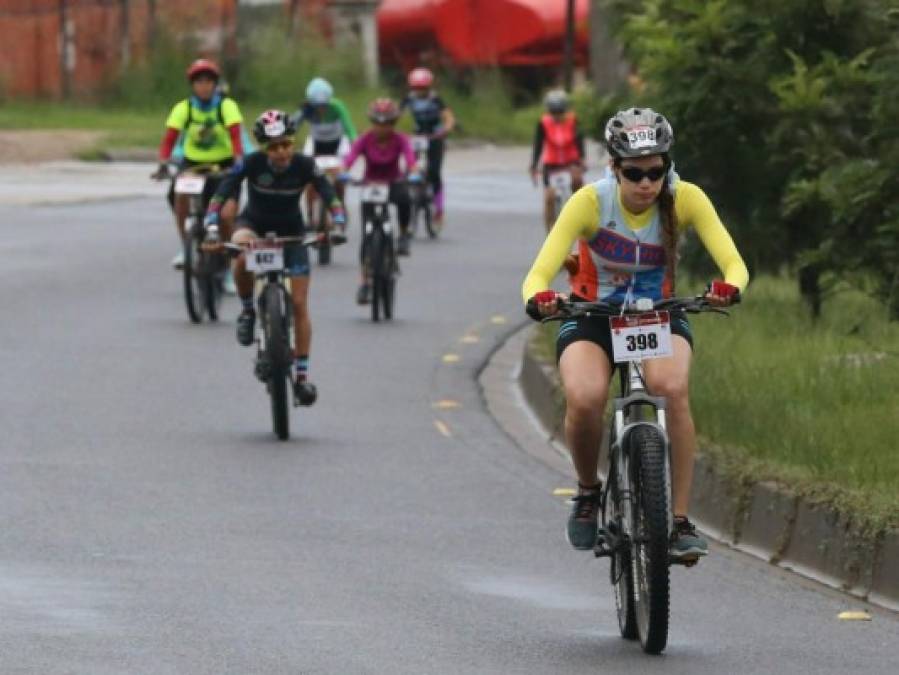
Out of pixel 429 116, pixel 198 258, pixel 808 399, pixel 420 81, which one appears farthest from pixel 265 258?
pixel 420 81

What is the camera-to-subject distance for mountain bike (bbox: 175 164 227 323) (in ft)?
68.6

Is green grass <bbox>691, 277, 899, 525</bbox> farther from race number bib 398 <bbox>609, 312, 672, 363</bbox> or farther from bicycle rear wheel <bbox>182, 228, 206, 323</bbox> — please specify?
bicycle rear wheel <bbox>182, 228, 206, 323</bbox>

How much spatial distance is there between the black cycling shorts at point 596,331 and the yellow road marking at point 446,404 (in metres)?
7.01

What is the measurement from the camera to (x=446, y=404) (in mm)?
17219

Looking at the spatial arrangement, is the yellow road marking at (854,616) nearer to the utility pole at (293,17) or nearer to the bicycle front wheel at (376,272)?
the bicycle front wheel at (376,272)

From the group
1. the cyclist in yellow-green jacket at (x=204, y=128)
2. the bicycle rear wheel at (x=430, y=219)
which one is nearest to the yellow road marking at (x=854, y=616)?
the cyclist in yellow-green jacket at (x=204, y=128)

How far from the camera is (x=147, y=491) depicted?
43.6ft

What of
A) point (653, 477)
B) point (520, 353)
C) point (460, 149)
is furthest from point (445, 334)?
point (460, 149)

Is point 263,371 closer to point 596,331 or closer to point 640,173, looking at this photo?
point 596,331

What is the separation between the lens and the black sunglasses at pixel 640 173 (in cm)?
984

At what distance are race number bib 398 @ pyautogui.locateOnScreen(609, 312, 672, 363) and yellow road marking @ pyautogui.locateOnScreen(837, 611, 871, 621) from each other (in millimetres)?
1314

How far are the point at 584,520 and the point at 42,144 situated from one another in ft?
100

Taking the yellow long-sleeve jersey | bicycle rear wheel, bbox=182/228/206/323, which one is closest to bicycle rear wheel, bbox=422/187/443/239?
bicycle rear wheel, bbox=182/228/206/323

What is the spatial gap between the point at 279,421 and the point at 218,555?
3.90m
